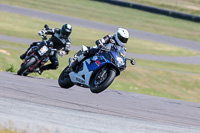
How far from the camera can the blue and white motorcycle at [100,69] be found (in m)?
8.43

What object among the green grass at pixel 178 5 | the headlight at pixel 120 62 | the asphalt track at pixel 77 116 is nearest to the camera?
the asphalt track at pixel 77 116

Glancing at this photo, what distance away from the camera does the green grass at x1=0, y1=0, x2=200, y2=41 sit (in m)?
35.7

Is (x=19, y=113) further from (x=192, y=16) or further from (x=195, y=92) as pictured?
(x=192, y=16)

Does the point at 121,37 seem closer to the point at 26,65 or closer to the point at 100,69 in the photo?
the point at 100,69

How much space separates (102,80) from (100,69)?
379 millimetres

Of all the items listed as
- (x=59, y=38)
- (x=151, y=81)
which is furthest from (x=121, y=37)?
(x=151, y=81)

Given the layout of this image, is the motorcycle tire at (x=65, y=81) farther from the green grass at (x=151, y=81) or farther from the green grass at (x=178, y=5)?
the green grass at (x=178, y=5)

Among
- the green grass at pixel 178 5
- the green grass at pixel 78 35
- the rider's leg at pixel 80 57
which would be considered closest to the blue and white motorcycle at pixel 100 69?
the rider's leg at pixel 80 57

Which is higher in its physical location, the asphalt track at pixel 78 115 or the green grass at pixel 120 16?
the asphalt track at pixel 78 115

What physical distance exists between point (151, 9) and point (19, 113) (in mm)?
35682

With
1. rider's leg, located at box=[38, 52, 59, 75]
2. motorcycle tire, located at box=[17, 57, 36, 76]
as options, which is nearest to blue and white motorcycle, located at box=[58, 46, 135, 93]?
motorcycle tire, located at box=[17, 57, 36, 76]

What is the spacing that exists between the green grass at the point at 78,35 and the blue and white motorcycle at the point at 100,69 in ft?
52.5

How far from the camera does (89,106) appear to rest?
684 cm

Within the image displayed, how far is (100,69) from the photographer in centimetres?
874
